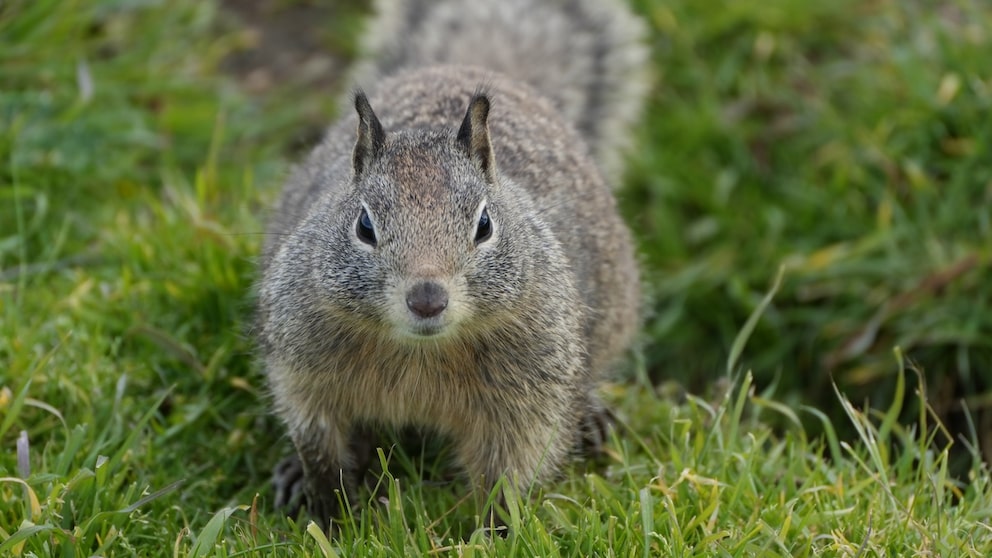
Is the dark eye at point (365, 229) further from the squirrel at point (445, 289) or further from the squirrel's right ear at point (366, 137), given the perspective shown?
the squirrel's right ear at point (366, 137)

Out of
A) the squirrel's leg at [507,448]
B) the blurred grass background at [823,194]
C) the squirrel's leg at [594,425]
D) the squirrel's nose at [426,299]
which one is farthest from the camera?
the blurred grass background at [823,194]

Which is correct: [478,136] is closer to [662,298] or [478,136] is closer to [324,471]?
[324,471]

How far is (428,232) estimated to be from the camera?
338 cm

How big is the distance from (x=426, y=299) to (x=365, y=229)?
0.39 meters

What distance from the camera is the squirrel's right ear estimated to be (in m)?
3.64

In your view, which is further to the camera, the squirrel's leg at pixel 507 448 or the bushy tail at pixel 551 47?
the bushy tail at pixel 551 47

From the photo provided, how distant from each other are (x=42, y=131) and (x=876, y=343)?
4203 millimetres

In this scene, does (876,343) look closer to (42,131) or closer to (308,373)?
(308,373)

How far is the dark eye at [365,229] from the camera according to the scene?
11.3ft

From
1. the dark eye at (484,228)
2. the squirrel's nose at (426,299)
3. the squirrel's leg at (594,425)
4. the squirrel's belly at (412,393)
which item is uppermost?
the dark eye at (484,228)

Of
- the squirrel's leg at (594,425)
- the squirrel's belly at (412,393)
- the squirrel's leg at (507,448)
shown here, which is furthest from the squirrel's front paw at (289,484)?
the squirrel's leg at (594,425)

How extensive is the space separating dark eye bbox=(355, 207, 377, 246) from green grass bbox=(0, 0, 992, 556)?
778 mm

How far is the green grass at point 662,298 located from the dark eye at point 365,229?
78cm

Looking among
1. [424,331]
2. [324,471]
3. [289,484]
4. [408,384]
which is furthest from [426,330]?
[289,484]
